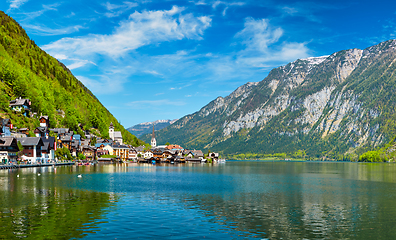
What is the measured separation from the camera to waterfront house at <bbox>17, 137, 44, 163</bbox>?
14862 centimetres

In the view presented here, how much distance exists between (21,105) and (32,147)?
4114cm

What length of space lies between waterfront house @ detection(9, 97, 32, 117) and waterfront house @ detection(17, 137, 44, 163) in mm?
34760

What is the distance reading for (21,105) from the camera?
590ft

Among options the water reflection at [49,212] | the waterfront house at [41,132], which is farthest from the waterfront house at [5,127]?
the water reflection at [49,212]

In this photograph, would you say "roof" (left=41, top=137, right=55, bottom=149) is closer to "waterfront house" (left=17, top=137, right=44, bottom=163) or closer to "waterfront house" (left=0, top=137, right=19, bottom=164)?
"waterfront house" (left=17, top=137, right=44, bottom=163)

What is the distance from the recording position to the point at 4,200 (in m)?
47.2

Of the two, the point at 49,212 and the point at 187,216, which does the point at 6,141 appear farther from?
the point at 187,216

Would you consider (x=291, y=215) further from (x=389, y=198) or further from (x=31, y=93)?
(x=31, y=93)

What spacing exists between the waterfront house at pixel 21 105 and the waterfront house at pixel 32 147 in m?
34.8

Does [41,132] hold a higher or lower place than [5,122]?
lower

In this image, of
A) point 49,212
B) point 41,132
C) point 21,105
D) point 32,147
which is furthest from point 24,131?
point 49,212

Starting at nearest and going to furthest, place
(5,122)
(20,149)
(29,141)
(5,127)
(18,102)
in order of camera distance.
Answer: (20,149) < (5,127) < (5,122) < (29,141) < (18,102)

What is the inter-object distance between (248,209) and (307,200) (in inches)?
647

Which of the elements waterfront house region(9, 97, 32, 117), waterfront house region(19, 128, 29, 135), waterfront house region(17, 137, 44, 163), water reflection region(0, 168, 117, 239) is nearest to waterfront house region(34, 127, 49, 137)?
waterfront house region(19, 128, 29, 135)
